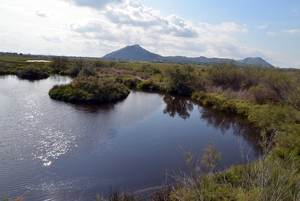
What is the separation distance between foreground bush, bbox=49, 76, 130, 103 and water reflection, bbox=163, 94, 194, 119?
29.6 feet

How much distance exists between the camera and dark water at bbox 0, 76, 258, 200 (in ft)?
48.5

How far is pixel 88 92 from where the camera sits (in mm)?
37625

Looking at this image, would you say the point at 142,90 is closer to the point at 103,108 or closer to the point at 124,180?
the point at 103,108

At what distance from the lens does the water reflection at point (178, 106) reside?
35.1 meters

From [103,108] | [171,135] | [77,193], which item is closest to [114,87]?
[103,108]

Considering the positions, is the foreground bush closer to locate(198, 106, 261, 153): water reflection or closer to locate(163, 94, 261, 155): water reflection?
locate(163, 94, 261, 155): water reflection

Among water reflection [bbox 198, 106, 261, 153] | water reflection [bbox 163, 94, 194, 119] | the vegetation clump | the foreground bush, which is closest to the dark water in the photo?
water reflection [bbox 198, 106, 261, 153]

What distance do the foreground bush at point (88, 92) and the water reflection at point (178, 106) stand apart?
355 inches

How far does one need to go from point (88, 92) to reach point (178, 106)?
14707 mm

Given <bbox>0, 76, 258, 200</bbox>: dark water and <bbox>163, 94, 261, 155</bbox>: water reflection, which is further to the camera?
<bbox>163, 94, 261, 155</bbox>: water reflection

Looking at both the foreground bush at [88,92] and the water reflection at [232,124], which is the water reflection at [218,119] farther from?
the foreground bush at [88,92]

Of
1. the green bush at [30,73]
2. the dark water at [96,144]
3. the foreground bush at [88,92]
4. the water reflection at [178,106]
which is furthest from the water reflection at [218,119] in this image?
the green bush at [30,73]

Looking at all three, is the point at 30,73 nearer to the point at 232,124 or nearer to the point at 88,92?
the point at 88,92

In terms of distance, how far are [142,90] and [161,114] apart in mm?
21186
